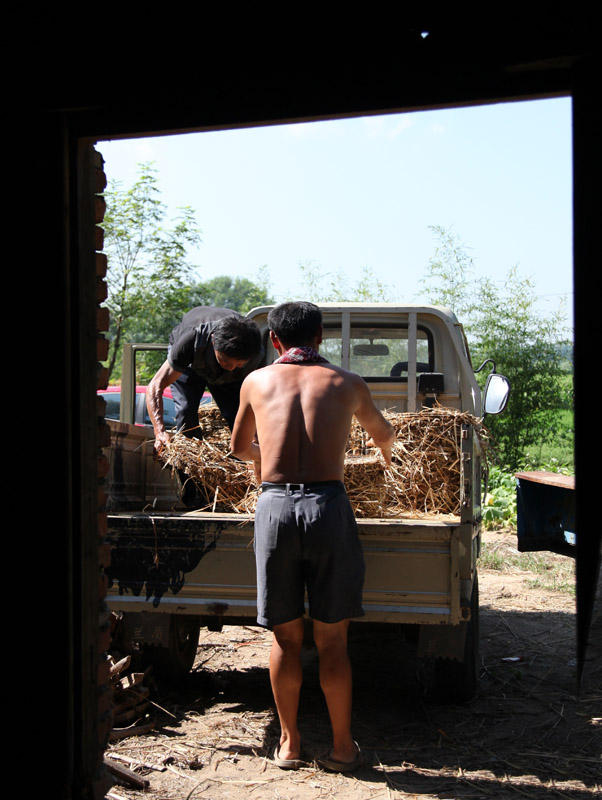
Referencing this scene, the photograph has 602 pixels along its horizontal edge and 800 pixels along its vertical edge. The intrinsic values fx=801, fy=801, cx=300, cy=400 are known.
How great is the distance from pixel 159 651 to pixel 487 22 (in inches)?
150

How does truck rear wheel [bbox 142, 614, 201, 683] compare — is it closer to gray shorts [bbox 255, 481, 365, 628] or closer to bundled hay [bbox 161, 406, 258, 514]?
bundled hay [bbox 161, 406, 258, 514]

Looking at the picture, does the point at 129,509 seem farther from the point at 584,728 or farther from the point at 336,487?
the point at 584,728

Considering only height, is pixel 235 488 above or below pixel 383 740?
above

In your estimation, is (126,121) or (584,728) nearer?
(126,121)

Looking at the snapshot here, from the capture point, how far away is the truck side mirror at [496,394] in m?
5.55

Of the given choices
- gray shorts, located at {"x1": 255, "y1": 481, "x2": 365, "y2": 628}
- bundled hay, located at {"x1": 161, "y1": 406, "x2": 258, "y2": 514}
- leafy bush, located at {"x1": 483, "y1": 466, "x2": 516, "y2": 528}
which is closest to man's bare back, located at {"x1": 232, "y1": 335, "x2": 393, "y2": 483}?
gray shorts, located at {"x1": 255, "y1": 481, "x2": 365, "y2": 628}

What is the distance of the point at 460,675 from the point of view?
4547mm

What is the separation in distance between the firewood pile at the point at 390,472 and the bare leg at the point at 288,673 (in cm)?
92

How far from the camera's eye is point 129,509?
4996 millimetres

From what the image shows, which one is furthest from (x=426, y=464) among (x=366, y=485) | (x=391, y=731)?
(x=391, y=731)

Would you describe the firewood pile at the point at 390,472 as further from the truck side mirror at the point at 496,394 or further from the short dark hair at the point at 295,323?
the short dark hair at the point at 295,323

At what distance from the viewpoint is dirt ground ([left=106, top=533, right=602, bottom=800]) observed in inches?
139

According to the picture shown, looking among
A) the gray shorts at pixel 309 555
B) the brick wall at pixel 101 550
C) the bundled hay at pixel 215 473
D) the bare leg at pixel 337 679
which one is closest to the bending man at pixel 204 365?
the bundled hay at pixel 215 473

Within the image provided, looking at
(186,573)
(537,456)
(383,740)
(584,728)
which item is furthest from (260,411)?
(537,456)
